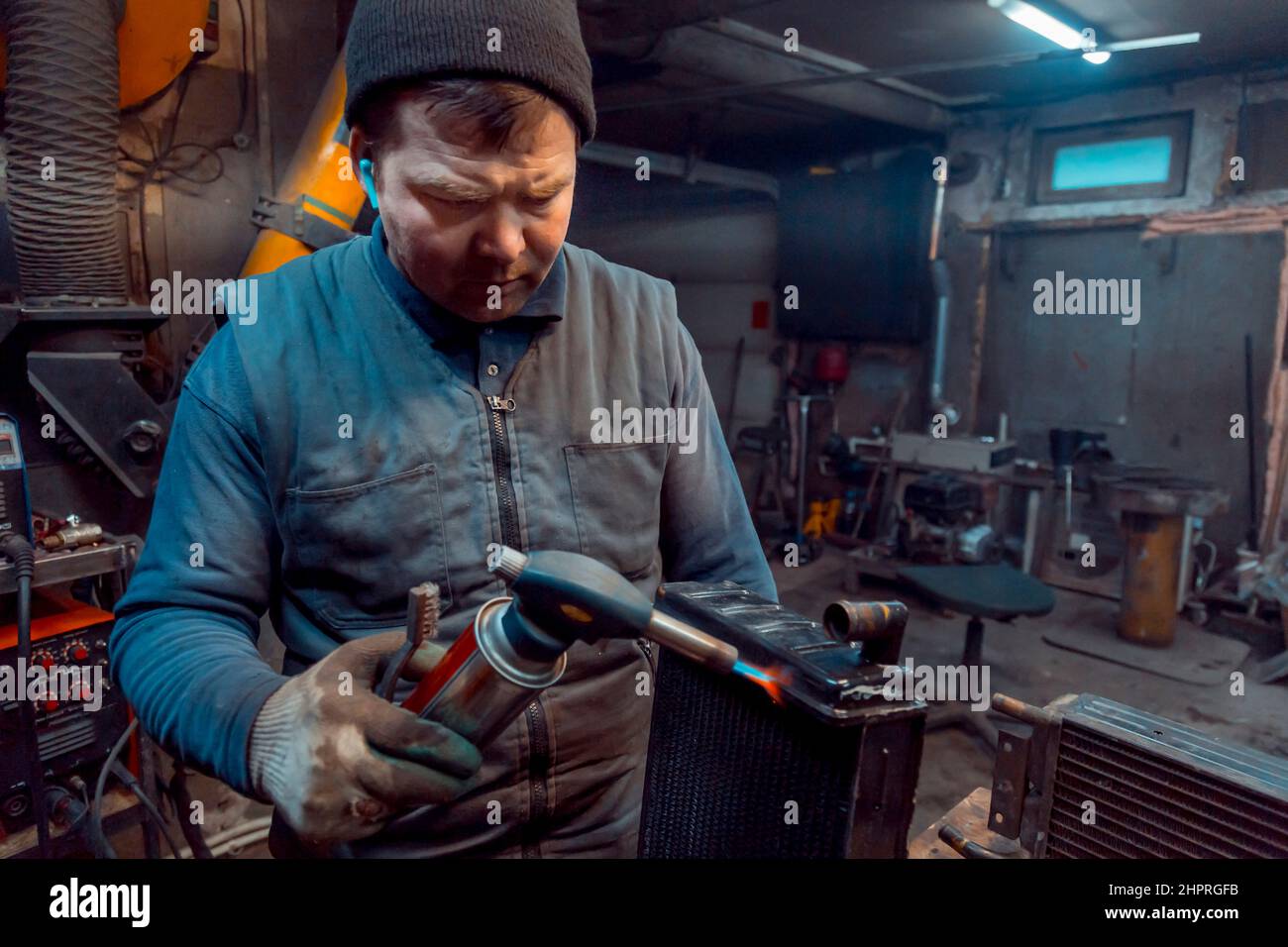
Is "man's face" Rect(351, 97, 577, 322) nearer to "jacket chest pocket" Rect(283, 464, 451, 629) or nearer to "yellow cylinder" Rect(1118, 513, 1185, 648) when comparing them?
"jacket chest pocket" Rect(283, 464, 451, 629)

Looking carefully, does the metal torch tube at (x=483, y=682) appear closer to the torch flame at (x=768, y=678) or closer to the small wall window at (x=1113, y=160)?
the torch flame at (x=768, y=678)

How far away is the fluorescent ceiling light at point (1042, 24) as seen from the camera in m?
3.81

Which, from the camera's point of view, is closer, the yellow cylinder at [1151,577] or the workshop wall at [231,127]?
the workshop wall at [231,127]

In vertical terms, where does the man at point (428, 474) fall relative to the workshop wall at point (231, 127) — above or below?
below

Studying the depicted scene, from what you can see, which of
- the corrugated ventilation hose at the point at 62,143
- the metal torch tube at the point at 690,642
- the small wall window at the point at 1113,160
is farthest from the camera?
the small wall window at the point at 1113,160

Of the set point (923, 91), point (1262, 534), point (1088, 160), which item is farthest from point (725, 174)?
point (1262, 534)

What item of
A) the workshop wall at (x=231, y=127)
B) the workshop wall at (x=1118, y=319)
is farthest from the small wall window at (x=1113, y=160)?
the workshop wall at (x=231, y=127)

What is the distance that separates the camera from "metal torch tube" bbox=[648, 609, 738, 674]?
73 cm

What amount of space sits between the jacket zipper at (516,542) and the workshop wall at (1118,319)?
567 centimetres

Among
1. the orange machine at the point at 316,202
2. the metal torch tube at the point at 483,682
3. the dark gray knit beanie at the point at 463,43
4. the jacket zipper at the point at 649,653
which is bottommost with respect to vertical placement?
the jacket zipper at the point at 649,653

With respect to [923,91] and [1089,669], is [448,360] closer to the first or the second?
[1089,669]

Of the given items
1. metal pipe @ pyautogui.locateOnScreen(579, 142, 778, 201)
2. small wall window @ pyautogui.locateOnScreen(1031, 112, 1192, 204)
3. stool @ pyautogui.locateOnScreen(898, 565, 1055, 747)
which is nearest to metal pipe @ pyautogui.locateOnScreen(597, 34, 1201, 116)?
metal pipe @ pyautogui.locateOnScreen(579, 142, 778, 201)

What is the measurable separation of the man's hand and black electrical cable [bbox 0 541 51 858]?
4.58 ft

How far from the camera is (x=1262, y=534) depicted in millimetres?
5172
